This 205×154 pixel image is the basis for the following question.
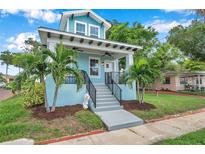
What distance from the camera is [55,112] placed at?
7.36 metres

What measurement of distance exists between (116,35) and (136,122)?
1357 centimetres

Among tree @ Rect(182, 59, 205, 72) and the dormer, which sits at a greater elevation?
the dormer

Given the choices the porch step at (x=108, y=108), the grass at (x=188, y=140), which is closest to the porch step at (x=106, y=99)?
the porch step at (x=108, y=108)

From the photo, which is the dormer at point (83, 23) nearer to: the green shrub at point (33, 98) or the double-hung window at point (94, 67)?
the double-hung window at point (94, 67)

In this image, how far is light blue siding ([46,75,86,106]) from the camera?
8266mm

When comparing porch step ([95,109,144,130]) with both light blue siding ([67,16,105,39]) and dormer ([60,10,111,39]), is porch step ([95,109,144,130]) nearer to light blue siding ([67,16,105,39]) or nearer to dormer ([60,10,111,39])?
dormer ([60,10,111,39])

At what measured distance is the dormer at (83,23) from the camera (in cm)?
1207

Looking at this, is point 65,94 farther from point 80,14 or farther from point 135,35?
point 135,35

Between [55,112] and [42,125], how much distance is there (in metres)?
1.24

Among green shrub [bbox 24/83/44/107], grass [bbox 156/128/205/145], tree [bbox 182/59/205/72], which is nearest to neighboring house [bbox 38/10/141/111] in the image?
green shrub [bbox 24/83/44/107]

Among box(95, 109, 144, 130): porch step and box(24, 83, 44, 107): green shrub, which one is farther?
box(24, 83, 44, 107): green shrub

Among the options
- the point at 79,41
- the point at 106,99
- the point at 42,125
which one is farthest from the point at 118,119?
the point at 79,41

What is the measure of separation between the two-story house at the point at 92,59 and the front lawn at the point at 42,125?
1.29m

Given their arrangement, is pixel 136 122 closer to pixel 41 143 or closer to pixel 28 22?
pixel 41 143
